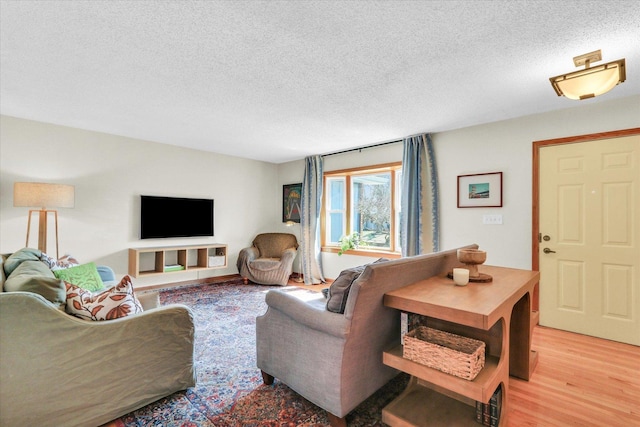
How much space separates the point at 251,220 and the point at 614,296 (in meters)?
5.27

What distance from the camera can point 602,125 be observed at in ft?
9.75

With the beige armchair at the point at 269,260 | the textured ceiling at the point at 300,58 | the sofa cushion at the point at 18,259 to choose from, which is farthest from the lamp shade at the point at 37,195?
the beige armchair at the point at 269,260

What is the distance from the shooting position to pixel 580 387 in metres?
2.12

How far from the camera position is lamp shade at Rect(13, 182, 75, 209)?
10.6 ft

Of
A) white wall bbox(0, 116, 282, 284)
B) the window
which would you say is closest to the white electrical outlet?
the window

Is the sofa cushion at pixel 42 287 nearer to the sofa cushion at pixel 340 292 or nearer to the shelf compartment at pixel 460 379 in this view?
the sofa cushion at pixel 340 292

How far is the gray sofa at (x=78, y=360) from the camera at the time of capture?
1.44m

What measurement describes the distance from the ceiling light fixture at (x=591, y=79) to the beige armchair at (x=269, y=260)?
167 inches

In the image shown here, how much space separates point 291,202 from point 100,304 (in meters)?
4.43

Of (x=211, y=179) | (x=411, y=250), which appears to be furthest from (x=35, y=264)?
(x=411, y=250)

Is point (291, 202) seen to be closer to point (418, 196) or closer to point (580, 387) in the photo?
point (418, 196)

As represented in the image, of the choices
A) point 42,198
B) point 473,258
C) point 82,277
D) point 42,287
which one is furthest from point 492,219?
point 42,198

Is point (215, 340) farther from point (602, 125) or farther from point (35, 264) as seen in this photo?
point (602, 125)

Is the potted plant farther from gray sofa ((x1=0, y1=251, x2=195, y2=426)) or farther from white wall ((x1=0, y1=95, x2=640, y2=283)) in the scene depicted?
gray sofa ((x1=0, y1=251, x2=195, y2=426))
